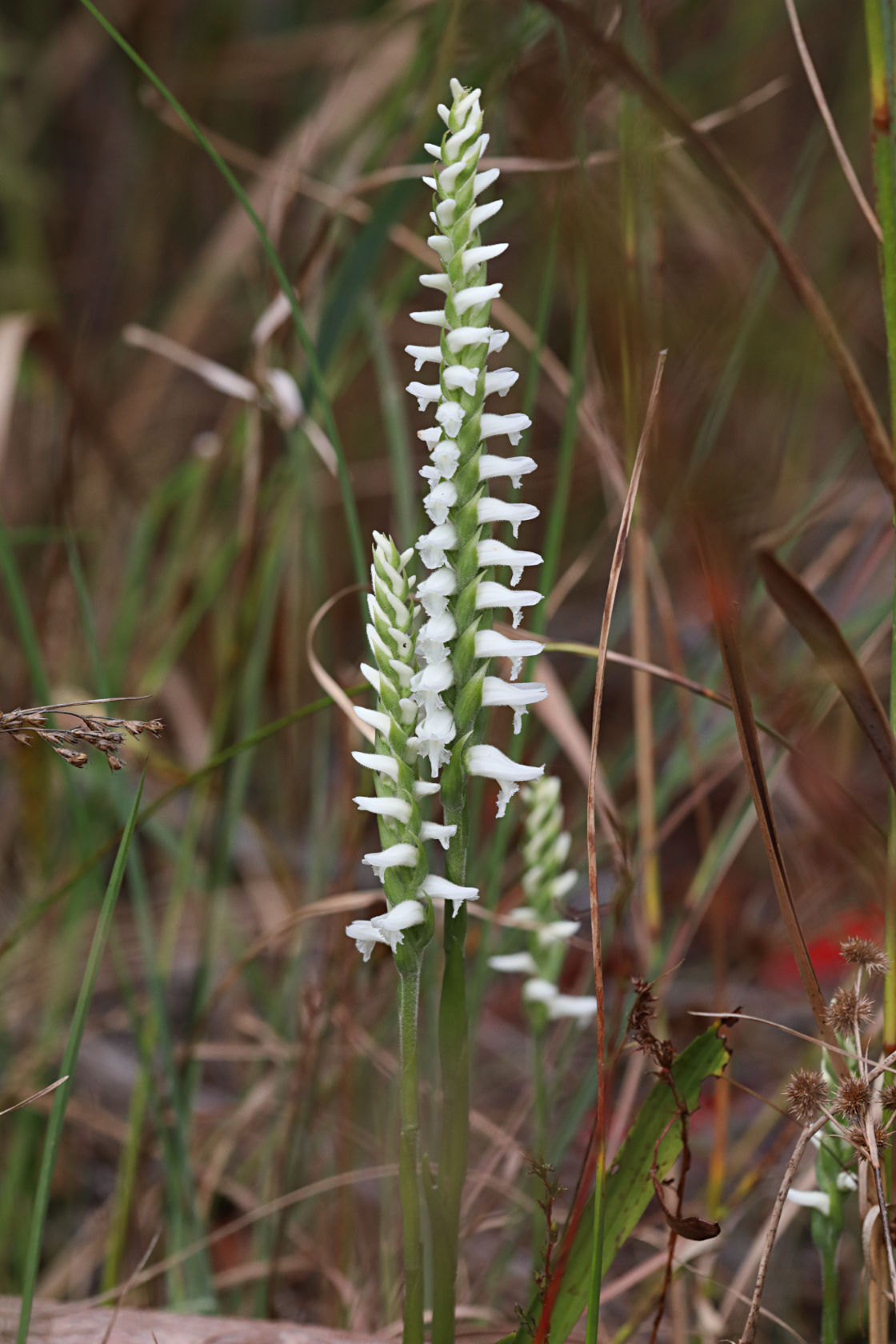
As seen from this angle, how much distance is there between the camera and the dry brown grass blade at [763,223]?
2.80ft

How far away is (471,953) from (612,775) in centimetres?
41

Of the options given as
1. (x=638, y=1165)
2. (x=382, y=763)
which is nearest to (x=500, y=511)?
(x=382, y=763)

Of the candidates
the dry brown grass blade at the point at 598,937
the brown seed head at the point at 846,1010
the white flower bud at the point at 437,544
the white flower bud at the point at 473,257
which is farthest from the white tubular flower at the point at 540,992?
the white flower bud at the point at 473,257

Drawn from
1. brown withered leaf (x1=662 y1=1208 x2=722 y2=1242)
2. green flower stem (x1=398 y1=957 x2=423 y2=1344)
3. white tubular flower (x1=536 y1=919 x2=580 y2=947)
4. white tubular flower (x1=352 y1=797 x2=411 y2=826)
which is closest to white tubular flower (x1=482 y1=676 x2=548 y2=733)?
white tubular flower (x1=352 y1=797 x2=411 y2=826)

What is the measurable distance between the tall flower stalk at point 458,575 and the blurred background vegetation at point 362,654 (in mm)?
107

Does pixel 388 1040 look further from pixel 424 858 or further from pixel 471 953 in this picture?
pixel 424 858

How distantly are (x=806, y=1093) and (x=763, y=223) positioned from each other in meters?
0.71

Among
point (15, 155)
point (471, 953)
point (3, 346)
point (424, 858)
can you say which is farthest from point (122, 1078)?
point (15, 155)

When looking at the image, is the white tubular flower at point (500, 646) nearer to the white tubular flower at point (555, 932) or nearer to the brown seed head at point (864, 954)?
the brown seed head at point (864, 954)

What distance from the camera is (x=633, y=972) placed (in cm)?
170

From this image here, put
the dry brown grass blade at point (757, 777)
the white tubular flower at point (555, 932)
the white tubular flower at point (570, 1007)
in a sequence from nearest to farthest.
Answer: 1. the dry brown grass blade at point (757, 777)
2. the white tubular flower at point (555, 932)
3. the white tubular flower at point (570, 1007)

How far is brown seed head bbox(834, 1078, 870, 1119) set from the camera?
856 mm

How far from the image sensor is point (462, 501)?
84 centimetres

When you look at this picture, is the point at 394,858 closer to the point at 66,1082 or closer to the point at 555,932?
the point at 66,1082
